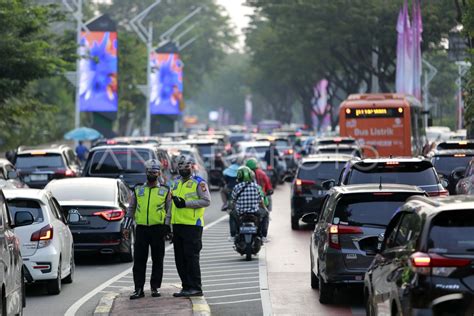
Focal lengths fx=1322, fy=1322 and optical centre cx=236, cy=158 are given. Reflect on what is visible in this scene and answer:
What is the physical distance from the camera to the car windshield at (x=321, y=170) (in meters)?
29.4

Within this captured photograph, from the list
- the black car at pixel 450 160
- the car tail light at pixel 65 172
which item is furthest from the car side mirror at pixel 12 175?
the black car at pixel 450 160

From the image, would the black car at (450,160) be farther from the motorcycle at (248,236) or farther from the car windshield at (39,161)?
the car windshield at (39,161)

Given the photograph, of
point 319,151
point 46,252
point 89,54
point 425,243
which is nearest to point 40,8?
point 319,151

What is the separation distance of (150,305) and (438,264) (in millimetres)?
6326

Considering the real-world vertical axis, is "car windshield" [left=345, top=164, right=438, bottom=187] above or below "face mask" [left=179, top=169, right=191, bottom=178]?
below

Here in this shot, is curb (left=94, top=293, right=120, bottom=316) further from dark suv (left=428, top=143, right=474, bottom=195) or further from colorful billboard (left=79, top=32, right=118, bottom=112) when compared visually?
colorful billboard (left=79, top=32, right=118, bottom=112)

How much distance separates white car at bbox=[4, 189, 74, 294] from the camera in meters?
17.0

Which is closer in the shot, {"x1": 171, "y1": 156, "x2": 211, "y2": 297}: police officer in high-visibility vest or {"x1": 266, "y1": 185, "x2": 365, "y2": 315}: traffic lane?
{"x1": 266, "y1": 185, "x2": 365, "y2": 315}: traffic lane

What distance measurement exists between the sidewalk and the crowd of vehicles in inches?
42.9

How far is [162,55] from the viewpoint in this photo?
258 feet

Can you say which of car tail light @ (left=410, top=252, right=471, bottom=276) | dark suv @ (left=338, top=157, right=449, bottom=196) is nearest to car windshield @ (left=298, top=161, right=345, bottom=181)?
dark suv @ (left=338, top=157, right=449, bottom=196)

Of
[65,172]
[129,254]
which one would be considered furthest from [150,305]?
[65,172]

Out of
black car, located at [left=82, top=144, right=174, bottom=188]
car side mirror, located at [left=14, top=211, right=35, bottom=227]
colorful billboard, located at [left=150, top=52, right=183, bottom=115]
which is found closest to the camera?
car side mirror, located at [left=14, top=211, right=35, bottom=227]

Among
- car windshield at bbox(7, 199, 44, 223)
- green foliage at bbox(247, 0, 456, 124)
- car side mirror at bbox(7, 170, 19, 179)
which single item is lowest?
car side mirror at bbox(7, 170, 19, 179)
